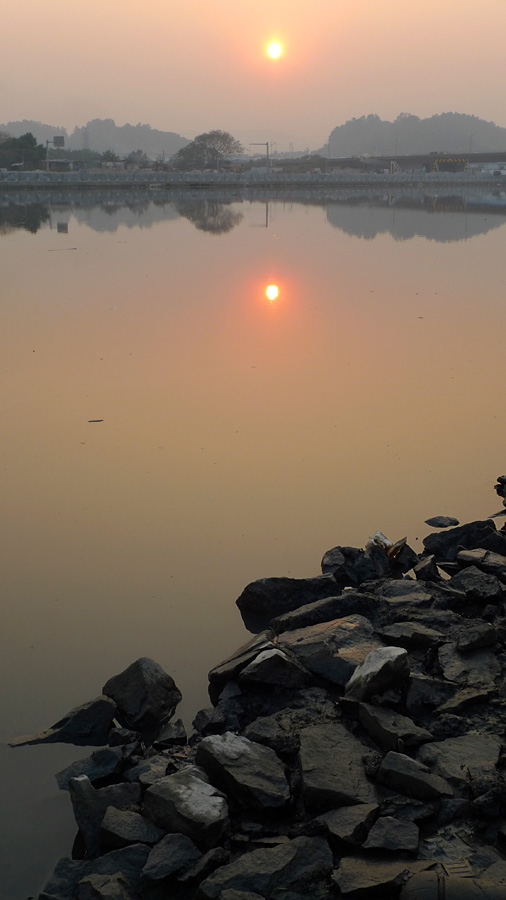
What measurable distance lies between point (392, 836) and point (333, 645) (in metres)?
1.16

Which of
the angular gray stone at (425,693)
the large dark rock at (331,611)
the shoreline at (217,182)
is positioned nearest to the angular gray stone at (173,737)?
the large dark rock at (331,611)

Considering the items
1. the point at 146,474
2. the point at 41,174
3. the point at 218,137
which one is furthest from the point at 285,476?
the point at 218,137

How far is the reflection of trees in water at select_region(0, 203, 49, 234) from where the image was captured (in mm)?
28823

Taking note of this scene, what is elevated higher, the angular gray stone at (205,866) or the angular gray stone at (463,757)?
the angular gray stone at (463,757)

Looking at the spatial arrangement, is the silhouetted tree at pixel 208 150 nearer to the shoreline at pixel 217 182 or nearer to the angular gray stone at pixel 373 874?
the shoreline at pixel 217 182

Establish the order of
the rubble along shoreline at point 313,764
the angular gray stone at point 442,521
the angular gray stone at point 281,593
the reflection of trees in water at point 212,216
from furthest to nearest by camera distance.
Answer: the reflection of trees in water at point 212,216 < the angular gray stone at point 442,521 < the angular gray stone at point 281,593 < the rubble along shoreline at point 313,764

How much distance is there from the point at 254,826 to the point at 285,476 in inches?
125

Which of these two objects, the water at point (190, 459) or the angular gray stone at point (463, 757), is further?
the water at point (190, 459)

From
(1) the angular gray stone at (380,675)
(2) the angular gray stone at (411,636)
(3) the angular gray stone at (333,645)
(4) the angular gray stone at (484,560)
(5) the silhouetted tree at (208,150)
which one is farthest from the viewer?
(5) the silhouetted tree at (208,150)

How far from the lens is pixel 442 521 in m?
5.26

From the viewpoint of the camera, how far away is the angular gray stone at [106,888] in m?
2.59

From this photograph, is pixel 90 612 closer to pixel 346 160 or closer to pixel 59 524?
pixel 59 524

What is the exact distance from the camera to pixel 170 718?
12.0ft

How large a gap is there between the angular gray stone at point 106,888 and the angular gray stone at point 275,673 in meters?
1.11
